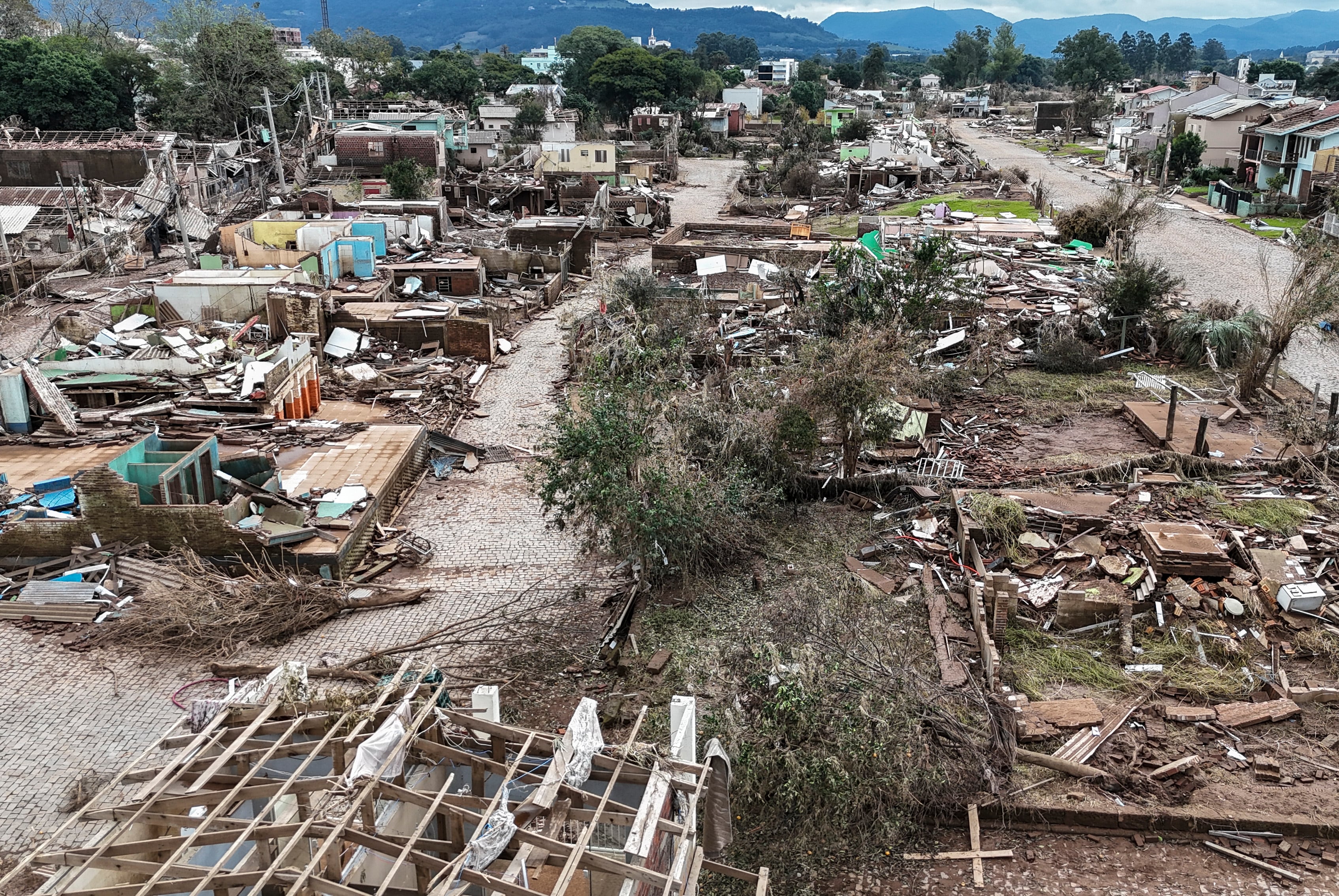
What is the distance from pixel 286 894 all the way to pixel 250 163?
1825 inches

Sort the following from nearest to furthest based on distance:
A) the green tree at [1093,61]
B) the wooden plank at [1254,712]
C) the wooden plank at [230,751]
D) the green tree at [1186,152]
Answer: the wooden plank at [230,751] < the wooden plank at [1254,712] < the green tree at [1186,152] < the green tree at [1093,61]

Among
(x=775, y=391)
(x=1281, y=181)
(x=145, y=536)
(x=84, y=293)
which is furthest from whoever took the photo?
(x=1281, y=181)

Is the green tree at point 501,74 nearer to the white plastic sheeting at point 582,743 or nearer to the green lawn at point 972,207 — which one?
the green lawn at point 972,207

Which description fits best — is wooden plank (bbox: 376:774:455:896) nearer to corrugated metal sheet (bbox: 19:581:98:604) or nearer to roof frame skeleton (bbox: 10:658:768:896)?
roof frame skeleton (bbox: 10:658:768:896)

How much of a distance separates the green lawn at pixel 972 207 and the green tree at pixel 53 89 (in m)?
43.2

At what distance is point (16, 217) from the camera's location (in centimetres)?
3353

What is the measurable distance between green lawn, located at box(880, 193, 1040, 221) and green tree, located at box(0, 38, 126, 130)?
4320 centimetres

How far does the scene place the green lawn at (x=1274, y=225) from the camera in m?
35.3

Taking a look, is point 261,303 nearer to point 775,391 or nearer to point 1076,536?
point 775,391

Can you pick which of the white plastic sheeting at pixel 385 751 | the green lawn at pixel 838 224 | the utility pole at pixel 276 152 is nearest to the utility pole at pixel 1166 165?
the green lawn at pixel 838 224

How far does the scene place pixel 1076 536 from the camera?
533 inches

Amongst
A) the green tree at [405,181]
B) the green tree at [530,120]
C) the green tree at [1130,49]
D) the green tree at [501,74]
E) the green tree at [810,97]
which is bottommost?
the green tree at [405,181]

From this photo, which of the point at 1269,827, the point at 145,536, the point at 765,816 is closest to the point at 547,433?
the point at 145,536

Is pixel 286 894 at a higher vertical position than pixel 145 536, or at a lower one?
higher
